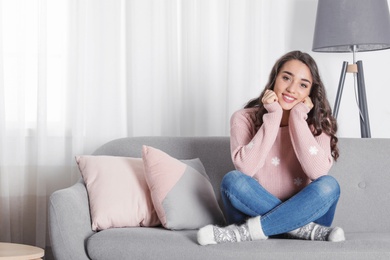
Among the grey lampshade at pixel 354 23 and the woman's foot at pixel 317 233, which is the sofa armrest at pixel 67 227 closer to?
the woman's foot at pixel 317 233

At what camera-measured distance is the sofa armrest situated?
255 cm

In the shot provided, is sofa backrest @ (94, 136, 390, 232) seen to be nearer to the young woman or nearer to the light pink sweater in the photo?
the young woman

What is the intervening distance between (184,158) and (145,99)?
26.2 inches

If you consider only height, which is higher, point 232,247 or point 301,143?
point 301,143

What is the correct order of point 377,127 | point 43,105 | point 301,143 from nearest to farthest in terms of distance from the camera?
point 301,143 → point 43,105 → point 377,127

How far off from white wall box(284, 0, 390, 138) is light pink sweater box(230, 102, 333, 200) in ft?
3.74

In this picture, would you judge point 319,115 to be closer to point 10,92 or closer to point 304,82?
point 304,82

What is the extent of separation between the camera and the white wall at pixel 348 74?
405cm

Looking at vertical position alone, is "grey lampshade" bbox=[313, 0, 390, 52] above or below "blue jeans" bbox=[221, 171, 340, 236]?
above

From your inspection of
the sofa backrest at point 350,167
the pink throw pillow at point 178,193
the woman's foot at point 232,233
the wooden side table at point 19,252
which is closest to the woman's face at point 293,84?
the sofa backrest at point 350,167

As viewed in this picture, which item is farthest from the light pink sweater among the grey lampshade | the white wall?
the white wall

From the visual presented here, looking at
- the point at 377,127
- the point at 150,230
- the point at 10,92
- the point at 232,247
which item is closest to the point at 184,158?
the point at 150,230

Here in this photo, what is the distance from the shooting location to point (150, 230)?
2729mm

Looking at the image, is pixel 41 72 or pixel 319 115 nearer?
pixel 319 115
